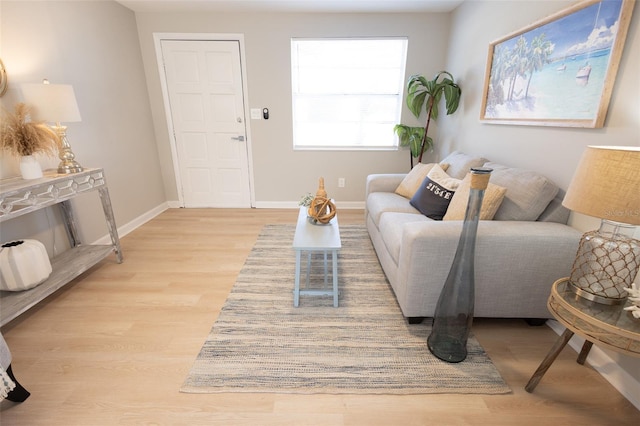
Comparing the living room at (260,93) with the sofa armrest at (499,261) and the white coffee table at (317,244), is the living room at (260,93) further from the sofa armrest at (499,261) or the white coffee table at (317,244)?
the white coffee table at (317,244)

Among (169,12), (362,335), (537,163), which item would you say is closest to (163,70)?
(169,12)

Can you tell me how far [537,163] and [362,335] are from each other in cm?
166

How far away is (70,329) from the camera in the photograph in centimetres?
177

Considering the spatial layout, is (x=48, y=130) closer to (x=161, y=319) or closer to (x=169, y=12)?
(x=161, y=319)

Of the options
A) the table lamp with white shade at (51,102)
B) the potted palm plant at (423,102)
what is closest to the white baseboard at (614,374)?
the potted palm plant at (423,102)

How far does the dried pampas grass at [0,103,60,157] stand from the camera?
1853mm

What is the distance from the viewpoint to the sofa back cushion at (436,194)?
2.22m

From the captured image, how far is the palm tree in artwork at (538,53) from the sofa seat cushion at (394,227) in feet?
3.91

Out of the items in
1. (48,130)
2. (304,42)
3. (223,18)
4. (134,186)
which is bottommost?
(134,186)

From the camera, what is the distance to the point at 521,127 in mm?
2121

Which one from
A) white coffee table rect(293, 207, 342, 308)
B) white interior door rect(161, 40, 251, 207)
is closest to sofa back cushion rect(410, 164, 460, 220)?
white coffee table rect(293, 207, 342, 308)

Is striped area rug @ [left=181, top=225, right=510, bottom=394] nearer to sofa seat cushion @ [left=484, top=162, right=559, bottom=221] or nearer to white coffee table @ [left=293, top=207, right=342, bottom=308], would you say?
white coffee table @ [left=293, top=207, right=342, bottom=308]

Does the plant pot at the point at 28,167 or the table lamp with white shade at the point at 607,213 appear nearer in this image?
the table lamp with white shade at the point at 607,213

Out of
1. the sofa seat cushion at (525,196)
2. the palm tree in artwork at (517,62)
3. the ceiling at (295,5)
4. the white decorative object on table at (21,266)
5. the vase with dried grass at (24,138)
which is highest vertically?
the ceiling at (295,5)
